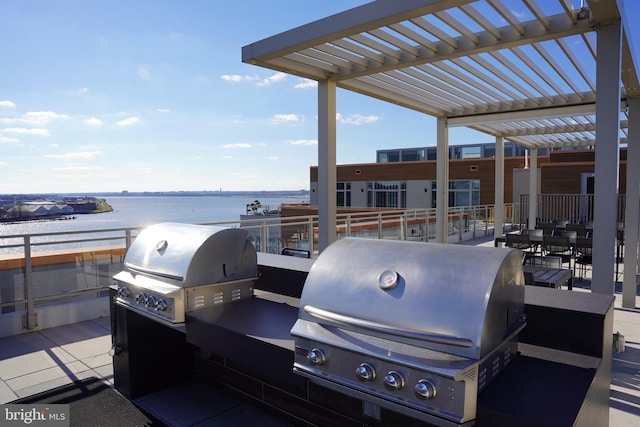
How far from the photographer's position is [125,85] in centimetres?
1326

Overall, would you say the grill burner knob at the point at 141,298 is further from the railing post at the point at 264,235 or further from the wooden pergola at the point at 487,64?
the railing post at the point at 264,235

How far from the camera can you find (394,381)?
142 cm

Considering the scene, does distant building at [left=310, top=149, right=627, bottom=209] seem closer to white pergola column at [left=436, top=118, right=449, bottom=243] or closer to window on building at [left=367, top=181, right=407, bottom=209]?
window on building at [left=367, top=181, right=407, bottom=209]

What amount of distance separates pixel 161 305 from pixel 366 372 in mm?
1529

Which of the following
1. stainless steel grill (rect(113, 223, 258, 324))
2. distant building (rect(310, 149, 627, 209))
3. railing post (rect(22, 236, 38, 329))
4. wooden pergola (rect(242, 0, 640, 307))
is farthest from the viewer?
distant building (rect(310, 149, 627, 209))

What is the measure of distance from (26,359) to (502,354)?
4.28m

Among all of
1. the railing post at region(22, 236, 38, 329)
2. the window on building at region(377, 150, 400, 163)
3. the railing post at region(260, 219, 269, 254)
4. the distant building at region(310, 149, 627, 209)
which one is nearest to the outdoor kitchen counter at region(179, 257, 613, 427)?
the railing post at region(22, 236, 38, 329)

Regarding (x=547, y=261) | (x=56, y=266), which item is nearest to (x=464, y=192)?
(x=547, y=261)

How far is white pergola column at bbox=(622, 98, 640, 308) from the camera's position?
5688 mm

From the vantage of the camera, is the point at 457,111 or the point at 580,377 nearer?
the point at 580,377

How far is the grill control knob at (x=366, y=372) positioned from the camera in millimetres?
1484

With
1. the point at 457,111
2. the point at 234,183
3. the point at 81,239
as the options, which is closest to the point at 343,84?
the point at 457,111

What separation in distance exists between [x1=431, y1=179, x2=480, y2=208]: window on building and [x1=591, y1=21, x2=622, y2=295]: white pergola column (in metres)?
20.2

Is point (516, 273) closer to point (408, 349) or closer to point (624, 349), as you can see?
point (408, 349)
